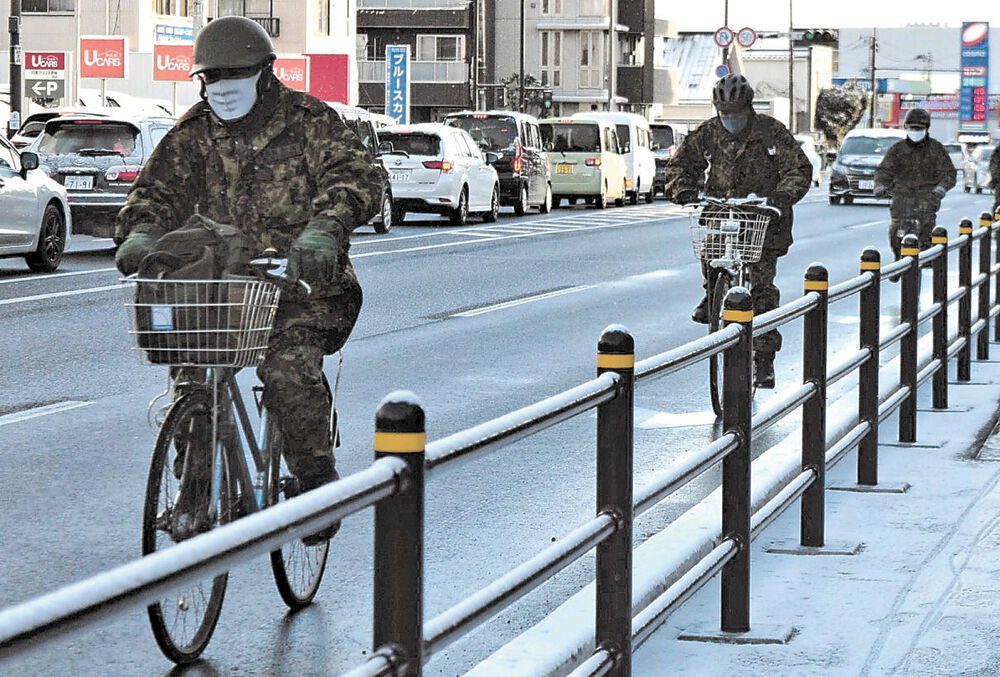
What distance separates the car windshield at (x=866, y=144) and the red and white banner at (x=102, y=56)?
1990 centimetres

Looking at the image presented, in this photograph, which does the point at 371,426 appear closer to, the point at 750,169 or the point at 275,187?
the point at 750,169

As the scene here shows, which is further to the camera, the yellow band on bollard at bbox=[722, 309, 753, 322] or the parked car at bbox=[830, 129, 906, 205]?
the parked car at bbox=[830, 129, 906, 205]

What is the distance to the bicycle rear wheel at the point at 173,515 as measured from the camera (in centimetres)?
476

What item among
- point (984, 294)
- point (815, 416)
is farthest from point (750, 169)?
point (815, 416)

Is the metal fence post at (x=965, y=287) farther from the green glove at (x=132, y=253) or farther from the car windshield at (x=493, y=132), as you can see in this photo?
the car windshield at (x=493, y=132)

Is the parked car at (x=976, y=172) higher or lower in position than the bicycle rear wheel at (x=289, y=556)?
higher

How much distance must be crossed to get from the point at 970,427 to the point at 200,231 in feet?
19.5

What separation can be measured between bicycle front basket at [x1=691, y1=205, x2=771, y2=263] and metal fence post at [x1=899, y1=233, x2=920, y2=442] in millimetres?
1224

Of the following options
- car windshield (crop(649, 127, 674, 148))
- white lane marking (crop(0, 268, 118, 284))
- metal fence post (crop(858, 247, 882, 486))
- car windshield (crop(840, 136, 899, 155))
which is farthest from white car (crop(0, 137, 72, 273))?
car windshield (crop(649, 127, 674, 148))

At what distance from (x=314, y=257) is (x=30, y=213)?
15.2 m

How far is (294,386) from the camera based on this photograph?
204 inches

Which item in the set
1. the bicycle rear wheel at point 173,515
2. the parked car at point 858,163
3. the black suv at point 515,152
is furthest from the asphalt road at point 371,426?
the parked car at point 858,163

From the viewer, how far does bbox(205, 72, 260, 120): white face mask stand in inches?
202

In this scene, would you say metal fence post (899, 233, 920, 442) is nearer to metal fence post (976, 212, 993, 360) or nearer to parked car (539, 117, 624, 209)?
metal fence post (976, 212, 993, 360)
